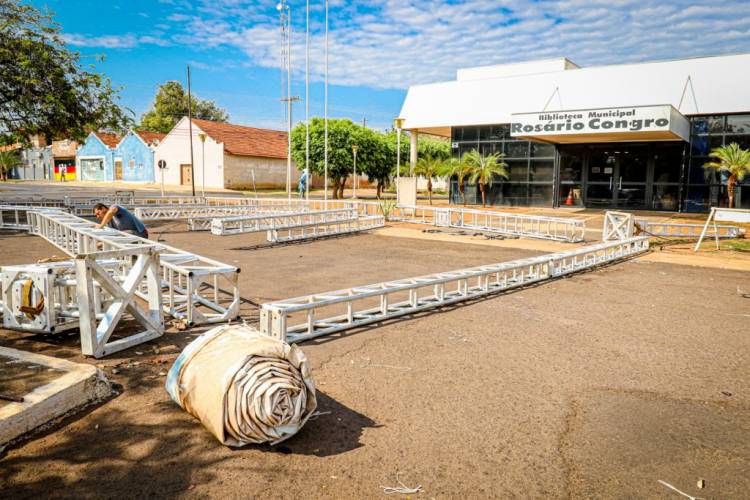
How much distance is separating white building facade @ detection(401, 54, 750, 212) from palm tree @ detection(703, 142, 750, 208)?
4.00 ft

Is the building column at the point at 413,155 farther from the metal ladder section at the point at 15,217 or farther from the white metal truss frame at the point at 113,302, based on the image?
the white metal truss frame at the point at 113,302

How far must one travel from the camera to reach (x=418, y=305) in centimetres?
780

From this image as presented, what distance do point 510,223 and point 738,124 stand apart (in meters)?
11.5

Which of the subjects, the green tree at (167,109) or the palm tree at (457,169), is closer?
the palm tree at (457,169)

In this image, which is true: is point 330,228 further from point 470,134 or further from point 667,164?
point 667,164

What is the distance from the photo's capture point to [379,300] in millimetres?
8516

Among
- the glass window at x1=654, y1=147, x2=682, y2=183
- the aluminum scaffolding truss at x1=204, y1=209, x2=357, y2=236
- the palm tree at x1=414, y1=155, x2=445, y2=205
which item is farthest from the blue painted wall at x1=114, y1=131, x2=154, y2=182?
the glass window at x1=654, y1=147, x2=682, y2=183

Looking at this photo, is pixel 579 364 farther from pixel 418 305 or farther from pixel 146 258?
pixel 146 258

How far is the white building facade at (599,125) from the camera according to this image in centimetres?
2247

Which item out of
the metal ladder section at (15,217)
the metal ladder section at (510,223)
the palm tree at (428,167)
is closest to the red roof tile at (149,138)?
the metal ladder section at (15,217)

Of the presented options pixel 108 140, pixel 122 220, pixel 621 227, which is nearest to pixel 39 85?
pixel 122 220

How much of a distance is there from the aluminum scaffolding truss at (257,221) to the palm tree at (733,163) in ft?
50.1

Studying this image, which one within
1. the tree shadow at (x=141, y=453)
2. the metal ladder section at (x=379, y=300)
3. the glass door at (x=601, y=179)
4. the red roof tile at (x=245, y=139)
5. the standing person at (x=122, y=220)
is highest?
the red roof tile at (x=245, y=139)

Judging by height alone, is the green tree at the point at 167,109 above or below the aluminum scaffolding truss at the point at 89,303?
above
